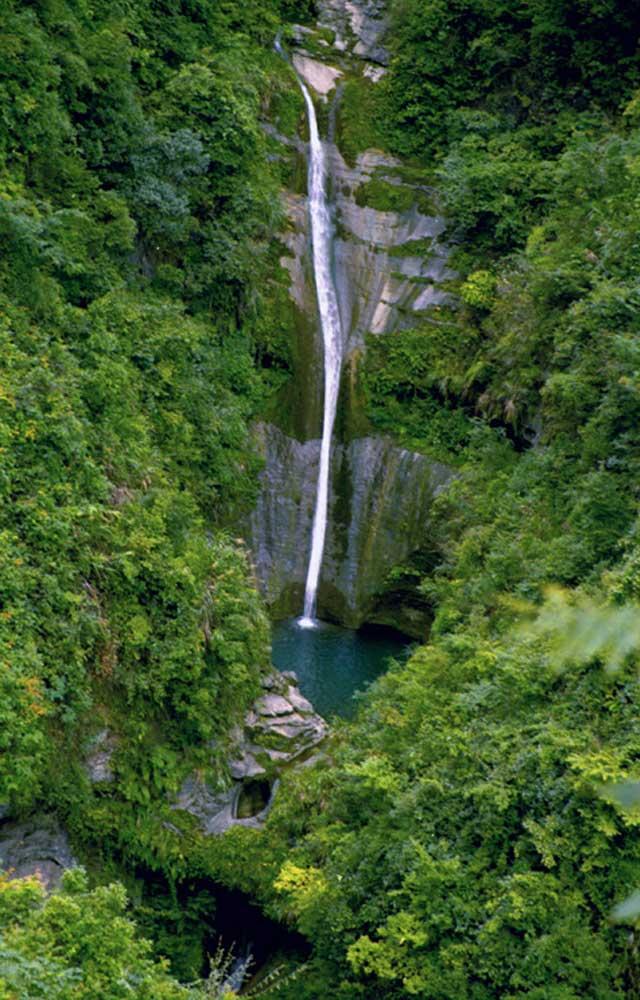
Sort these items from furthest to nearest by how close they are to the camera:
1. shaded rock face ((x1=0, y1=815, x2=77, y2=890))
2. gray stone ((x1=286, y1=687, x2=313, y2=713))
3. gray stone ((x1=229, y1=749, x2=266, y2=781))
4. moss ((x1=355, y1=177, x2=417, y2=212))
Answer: moss ((x1=355, y1=177, x2=417, y2=212)) < gray stone ((x1=286, y1=687, x2=313, y2=713)) < gray stone ((x1=229, y1=749, x2=266, y2=781)) < shaded rock face ((x1=0, y1=815, x2=77, y2=890))

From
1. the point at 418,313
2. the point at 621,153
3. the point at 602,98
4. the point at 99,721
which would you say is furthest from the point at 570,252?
the point at 99,721

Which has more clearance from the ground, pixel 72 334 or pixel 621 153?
pixel 621 153

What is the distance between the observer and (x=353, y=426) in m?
16.3

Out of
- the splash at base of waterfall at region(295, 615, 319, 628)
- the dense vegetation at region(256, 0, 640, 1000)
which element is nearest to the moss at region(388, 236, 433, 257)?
the dense vegetation at region(256, 0, 640, 1000)

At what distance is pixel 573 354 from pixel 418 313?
4.85 m

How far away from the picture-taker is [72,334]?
448 inches

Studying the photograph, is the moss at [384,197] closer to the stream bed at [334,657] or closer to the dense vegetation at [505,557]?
the dense vegetation at [505,557]

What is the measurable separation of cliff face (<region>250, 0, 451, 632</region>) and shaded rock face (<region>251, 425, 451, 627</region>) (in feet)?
0.06

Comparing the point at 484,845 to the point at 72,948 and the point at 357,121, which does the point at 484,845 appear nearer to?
the point at 72,948

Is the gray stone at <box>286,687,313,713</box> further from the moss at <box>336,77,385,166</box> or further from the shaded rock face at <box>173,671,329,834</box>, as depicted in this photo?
the moss at <box>336,77,385,166</box>

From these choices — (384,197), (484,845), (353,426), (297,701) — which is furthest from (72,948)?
(384,197)

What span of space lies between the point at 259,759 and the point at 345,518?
632 cm

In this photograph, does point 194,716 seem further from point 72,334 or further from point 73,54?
point 73,54

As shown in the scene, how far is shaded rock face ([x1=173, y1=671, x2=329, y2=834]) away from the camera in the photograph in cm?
972
